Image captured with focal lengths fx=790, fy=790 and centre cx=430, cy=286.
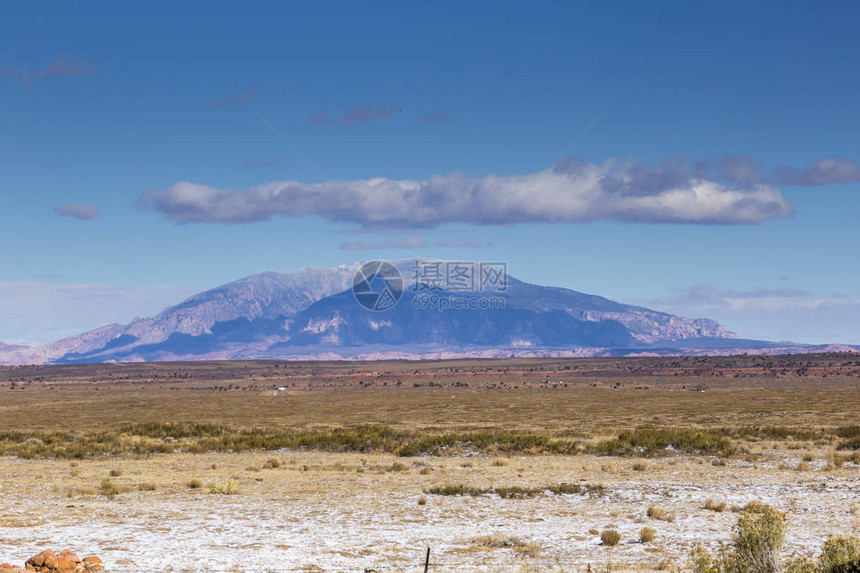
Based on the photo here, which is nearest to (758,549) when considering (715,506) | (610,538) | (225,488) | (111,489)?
(610,538)

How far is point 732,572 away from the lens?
11.0m

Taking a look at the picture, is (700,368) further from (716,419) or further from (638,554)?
(638,554)

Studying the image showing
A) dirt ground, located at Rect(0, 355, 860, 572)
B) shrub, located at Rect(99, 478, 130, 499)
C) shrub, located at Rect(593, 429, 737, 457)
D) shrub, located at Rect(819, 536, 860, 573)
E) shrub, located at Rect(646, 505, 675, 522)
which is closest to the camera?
shrub, located at Rect(819, 536, 860, 573)

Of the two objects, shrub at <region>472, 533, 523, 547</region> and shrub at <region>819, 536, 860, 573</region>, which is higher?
shrub at <region>819, 536, 860, 573</region>

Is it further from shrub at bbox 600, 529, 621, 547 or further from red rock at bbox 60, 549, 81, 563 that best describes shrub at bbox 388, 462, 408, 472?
red rock at bbox 60, 549, 81, 563

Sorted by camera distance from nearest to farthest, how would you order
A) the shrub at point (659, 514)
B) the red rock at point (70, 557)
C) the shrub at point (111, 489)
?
1. the red rock at point (70, 557)
2. the shrub at point (659, 514)
3. the shrub at point (111, 489)

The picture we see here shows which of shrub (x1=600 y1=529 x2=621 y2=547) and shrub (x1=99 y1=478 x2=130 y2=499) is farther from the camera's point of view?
shrub (x1=99 y1=478 x2=130 y2=499)

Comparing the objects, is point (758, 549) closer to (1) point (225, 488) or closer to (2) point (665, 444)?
(1) point (225, 488)

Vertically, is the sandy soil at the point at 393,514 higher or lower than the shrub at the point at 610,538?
lower

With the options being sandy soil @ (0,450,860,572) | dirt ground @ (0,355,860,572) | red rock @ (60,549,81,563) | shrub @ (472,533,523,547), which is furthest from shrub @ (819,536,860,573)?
red rock @ (60,549,81,563)

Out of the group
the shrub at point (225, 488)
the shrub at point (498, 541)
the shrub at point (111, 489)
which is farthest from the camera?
the shrub at point (225, 488)

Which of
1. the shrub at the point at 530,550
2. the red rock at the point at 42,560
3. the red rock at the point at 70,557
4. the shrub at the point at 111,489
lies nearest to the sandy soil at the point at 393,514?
the shrub at the point at 530,550

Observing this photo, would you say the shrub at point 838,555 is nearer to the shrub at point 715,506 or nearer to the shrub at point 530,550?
the shrub at point 530,550

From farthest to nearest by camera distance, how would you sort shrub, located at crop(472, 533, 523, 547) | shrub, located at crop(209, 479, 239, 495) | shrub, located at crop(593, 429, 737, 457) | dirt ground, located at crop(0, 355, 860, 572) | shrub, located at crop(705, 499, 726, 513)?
shrub, located at crop(593, 429, 737, 457) < shrub, located at crop(209, 479, 239, 495) < shrub, located at crop(705, 499, 726, 513) < shrub, located at crop(472, 533, 523, 547) < dirt ground, located at crop(0, 355, 860, 572)
